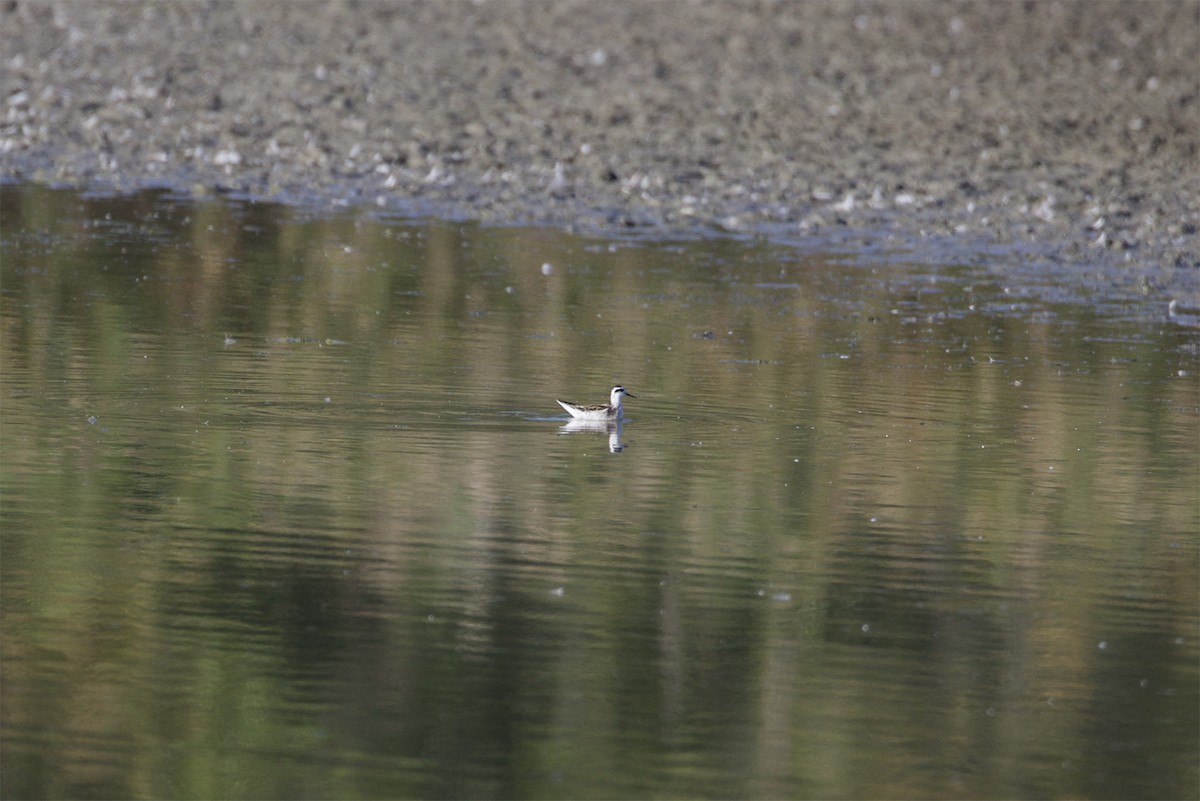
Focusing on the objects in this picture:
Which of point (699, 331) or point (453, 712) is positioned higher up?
point (699, 331)

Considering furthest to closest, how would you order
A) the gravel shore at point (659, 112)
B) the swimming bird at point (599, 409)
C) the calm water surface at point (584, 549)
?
the gravel shore at point (659, 112), the swimming bird at point (599, 409), the calm water surface at point (584, 549)

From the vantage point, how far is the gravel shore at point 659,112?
88.1 ft

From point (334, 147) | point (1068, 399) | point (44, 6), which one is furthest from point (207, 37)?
point (1068, 399)

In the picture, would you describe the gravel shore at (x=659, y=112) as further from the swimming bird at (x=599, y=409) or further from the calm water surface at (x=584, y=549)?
the swimming bird at (x=599, y=409)

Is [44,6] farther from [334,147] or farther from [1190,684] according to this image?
[1190,684]

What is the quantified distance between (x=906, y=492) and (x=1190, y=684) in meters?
3.55

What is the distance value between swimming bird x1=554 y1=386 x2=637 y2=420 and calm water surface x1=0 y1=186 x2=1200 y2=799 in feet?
0.43

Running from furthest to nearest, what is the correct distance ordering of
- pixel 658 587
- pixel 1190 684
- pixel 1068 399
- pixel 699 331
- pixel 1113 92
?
pixel 1113 92, pixel 699 331, pixel 1068 399, pixel 658 587, pixel 1190 684

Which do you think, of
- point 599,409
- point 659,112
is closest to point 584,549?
point 599,409

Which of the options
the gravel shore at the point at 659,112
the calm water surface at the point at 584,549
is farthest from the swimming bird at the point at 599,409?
the gravel shore at the point at 659,112

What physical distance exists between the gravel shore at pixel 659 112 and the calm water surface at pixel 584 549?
6.76 m

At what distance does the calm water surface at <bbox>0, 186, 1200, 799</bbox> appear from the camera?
8469mm

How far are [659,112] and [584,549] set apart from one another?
69.6ft

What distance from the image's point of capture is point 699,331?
1912 centimetres
